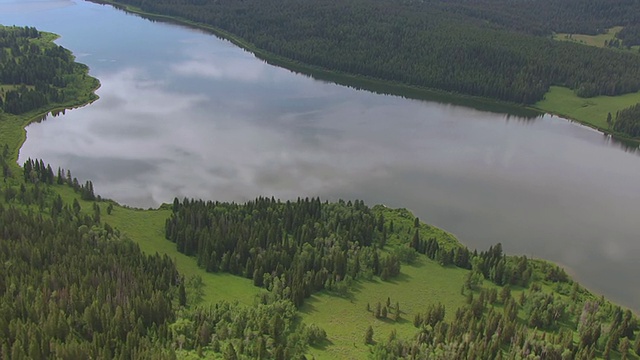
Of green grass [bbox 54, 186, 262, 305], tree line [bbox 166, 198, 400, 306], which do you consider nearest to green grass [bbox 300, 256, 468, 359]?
tree line [bbox 166, 198, 400, 306]

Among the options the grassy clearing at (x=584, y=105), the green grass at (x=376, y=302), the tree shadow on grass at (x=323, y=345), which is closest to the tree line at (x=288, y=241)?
the green grass at (x=376, y=302)

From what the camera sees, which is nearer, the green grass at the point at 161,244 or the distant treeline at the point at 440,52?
the green grass at the point at 161,244

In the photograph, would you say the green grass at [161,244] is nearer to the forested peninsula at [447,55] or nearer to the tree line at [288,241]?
the tree line at [288,241]

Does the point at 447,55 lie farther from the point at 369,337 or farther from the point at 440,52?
the point at 369,337

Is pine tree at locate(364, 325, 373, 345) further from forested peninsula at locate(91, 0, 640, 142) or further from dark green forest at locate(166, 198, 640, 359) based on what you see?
forested peninsula at locate(91, 0, 640, 142)

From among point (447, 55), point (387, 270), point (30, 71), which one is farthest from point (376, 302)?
point (447, 55)

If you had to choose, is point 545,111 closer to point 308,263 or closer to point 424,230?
point 424,230
